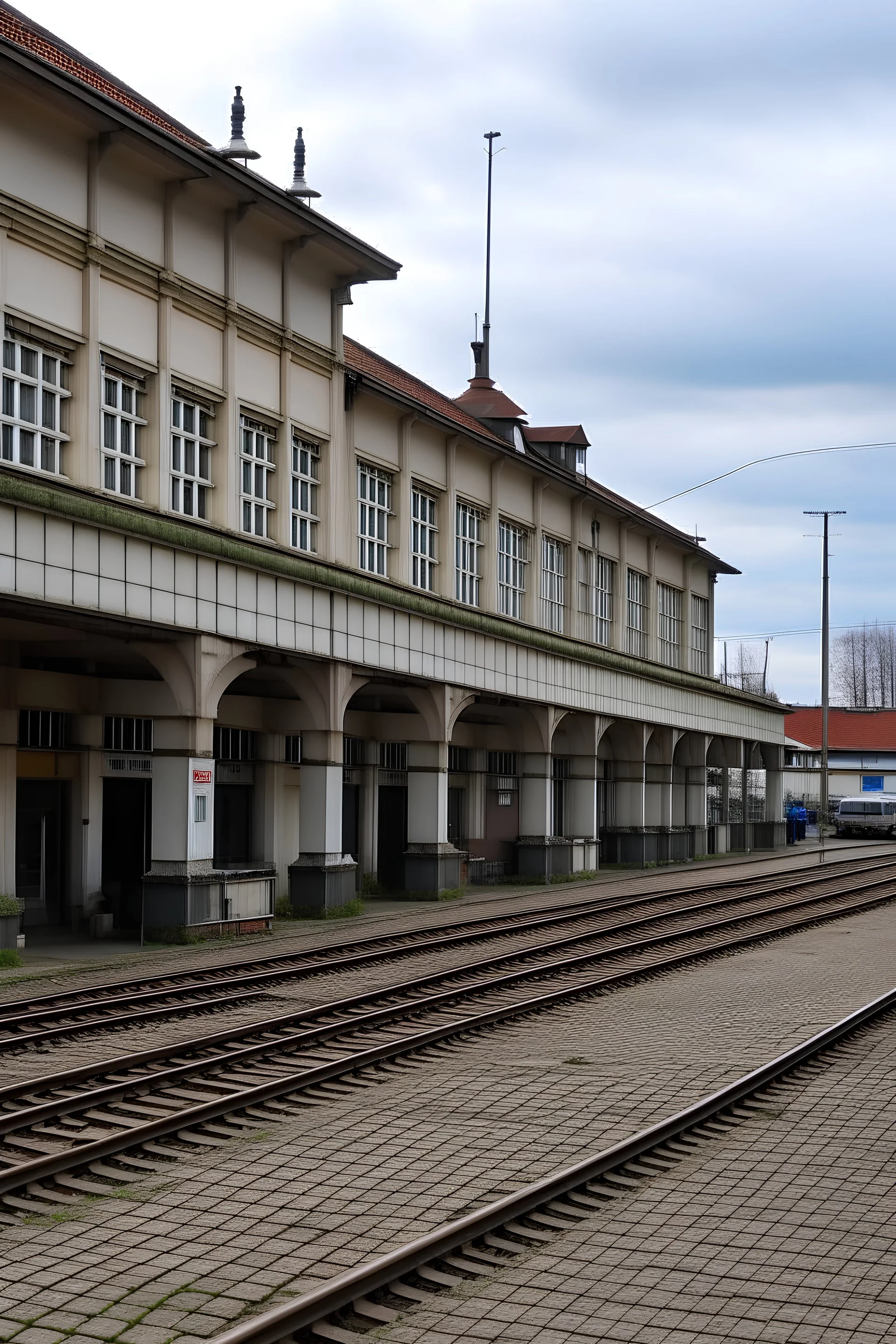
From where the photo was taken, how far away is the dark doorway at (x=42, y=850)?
78.6 ft

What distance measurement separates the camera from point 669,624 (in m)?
50.4

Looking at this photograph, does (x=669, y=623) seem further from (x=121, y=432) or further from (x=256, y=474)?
(x=121, y=432)

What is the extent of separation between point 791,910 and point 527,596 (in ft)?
38.7

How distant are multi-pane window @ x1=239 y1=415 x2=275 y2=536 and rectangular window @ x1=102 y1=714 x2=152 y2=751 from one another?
3.59 m

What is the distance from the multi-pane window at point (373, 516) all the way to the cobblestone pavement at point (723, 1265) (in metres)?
20.7

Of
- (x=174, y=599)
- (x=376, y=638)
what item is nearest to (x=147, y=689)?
(x=174, y=599)

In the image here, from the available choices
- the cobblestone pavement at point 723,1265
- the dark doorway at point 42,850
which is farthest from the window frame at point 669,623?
the cobblestone pavement at point 723,1265

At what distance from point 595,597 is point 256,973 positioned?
84.6ft

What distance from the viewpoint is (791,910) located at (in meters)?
28.9

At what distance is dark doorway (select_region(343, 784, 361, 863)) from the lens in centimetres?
3347

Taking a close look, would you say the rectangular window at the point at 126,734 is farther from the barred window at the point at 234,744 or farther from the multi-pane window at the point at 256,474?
the multi-pane window at the point at 256,474

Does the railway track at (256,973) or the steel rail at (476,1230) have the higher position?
the steel rail at (476,1230)

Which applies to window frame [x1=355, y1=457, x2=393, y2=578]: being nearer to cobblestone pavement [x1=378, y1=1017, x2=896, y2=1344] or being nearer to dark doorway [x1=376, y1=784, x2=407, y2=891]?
dark doorway [x1=376, y1=784, x2=407, y2=891]

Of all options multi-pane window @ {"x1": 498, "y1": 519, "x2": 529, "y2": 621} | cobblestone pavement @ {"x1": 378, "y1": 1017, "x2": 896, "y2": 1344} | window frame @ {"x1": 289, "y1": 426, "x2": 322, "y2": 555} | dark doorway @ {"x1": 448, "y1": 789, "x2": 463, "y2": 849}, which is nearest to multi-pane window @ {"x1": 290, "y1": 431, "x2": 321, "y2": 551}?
window frame @ {"x1": 289, "y1": 426, "x2": 322, "y2": 555}
